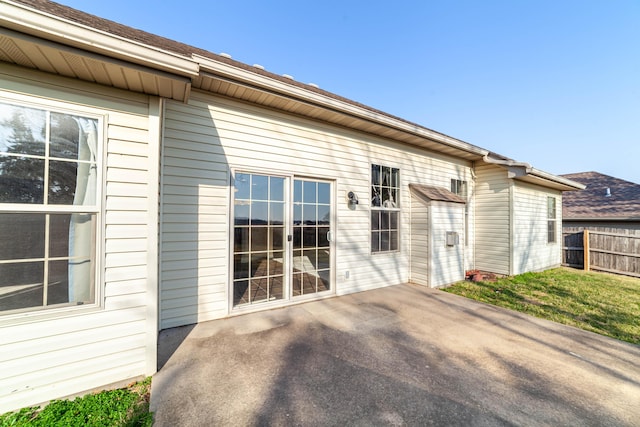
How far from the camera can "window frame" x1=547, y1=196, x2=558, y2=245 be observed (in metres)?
7.64

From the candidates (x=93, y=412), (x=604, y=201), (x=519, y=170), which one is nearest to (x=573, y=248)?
(x=519, y=170)

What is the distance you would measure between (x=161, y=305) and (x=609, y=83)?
16235mm

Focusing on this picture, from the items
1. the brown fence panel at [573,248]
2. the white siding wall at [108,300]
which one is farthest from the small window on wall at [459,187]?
the white siding wall at [108,300]

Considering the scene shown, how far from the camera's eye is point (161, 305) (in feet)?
9.83

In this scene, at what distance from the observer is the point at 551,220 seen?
306 inches

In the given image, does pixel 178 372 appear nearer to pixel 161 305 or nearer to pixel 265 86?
pixel 161 305

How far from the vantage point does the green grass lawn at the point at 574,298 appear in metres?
3.36

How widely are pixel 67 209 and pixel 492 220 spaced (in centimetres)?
813

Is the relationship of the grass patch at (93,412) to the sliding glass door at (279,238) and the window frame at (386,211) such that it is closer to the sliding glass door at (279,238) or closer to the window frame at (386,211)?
the sliding glass door at (279,238)

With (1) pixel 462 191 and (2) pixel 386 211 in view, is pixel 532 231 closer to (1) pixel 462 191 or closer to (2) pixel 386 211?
(1) pixel 462 191

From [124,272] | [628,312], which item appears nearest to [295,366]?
[124,272]

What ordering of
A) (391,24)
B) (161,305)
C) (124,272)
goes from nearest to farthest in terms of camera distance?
(124,272)
(161,305)
(391,24)

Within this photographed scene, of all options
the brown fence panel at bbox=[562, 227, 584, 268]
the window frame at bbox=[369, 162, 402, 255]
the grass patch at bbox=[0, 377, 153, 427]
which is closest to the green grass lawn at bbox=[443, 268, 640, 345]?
the brown fence panel at bbox=[562, 227, 584, 268]

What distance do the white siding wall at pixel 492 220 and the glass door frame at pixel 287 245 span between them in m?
4.86
